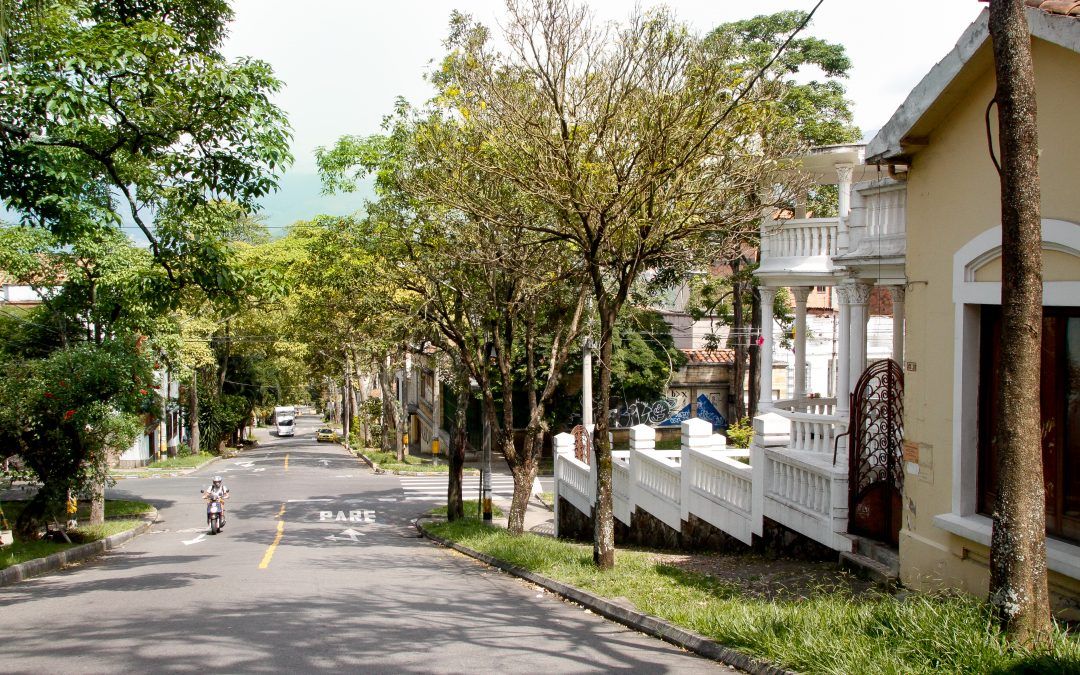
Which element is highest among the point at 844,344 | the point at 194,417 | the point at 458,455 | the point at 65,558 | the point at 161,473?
the point at 844,344

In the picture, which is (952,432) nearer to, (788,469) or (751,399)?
(788,469)

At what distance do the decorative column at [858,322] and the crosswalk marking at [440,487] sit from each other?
58.7ft

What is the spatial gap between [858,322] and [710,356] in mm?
26492

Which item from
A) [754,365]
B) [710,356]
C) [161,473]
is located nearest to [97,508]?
[161,473]

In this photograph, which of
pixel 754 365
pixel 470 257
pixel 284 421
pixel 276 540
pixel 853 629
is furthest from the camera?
pixel 284 421

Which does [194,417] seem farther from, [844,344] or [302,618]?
[302,618]

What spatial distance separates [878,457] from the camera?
10.5m

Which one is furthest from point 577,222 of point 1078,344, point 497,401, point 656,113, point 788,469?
point 497,401

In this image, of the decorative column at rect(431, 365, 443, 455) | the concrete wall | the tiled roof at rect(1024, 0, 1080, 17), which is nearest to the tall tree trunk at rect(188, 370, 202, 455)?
the decorative column at rect(431, 365, 443, 455)

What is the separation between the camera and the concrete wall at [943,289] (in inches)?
306

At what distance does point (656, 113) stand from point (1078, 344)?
599 cm

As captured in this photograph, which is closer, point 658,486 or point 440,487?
point 658,486

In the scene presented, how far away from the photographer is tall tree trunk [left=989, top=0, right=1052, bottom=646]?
5758mm

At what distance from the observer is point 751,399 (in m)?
35.4
